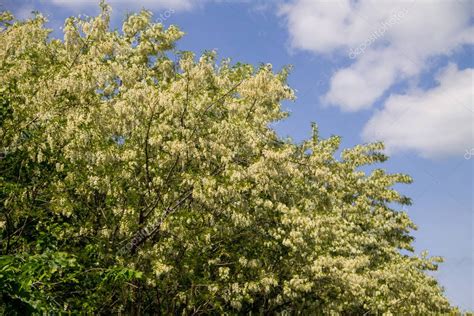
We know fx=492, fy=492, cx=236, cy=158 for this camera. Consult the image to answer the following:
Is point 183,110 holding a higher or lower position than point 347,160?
lower

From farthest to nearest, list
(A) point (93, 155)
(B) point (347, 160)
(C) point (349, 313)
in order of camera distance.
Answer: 1. (B) point (347, 160)
2. (C) point (349, 313)
3. (A) point (93, 155)

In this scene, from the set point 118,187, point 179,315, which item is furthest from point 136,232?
point 179,315

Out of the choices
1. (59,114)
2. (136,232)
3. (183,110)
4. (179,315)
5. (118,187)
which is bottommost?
(179,315)

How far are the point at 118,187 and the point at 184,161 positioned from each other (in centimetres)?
210

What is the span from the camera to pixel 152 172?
15672 mm

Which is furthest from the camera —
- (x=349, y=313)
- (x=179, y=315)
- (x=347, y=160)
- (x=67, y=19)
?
(x=347, y=160)

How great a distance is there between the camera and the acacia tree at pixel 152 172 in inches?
524

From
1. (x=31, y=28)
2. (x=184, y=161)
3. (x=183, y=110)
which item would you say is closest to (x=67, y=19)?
(x=31, y=28)

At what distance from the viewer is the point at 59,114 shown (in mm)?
13727

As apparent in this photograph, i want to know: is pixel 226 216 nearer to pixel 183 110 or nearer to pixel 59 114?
pixel 183 110

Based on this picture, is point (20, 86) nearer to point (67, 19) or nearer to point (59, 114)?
point (59, 114)

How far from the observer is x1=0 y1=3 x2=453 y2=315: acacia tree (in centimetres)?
1331

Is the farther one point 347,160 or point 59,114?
point 347,160

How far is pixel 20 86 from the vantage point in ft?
47.1
